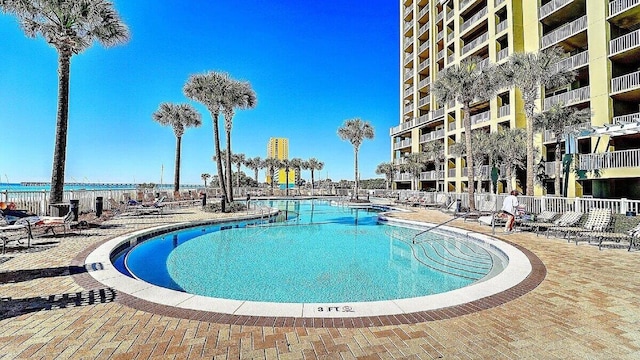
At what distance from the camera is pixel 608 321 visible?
349 centimetres

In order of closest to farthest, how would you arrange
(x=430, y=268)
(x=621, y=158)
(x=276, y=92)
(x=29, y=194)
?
(x=430, y=268) < (x=29, y=194) < (x=621, y=158) < (x=276, y=92)

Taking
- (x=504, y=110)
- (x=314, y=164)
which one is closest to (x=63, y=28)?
(x=504, y=110)

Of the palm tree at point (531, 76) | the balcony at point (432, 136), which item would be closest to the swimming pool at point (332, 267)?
the palm tree at point (531, 76)

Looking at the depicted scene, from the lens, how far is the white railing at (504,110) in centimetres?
2330

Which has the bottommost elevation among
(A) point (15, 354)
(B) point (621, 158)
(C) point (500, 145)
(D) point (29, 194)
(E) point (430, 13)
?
(A) point (15, 354)

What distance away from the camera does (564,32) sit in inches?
754

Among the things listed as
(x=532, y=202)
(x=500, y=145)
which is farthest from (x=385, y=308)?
(x=500, y=145)

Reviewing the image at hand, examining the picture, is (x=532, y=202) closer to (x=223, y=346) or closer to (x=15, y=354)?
(x=223, y=346)

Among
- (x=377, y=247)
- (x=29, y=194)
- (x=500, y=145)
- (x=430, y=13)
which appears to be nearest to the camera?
(x=377, y=247)

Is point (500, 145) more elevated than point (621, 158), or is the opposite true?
point (500, 145)

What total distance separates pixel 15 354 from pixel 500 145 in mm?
23046

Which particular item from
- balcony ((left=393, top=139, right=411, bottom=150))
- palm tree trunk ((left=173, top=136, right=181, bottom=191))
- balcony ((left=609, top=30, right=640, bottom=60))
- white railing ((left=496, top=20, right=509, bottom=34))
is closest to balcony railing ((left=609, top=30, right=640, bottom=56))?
balcony ((left=609, top=30, right=640, bottom=60))

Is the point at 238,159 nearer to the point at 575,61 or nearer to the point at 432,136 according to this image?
the point at 432,136

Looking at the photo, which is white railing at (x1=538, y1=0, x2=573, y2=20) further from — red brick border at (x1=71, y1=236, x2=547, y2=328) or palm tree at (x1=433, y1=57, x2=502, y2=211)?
red brick border at (x1=71, y1=236, x2=547, y2=328)
